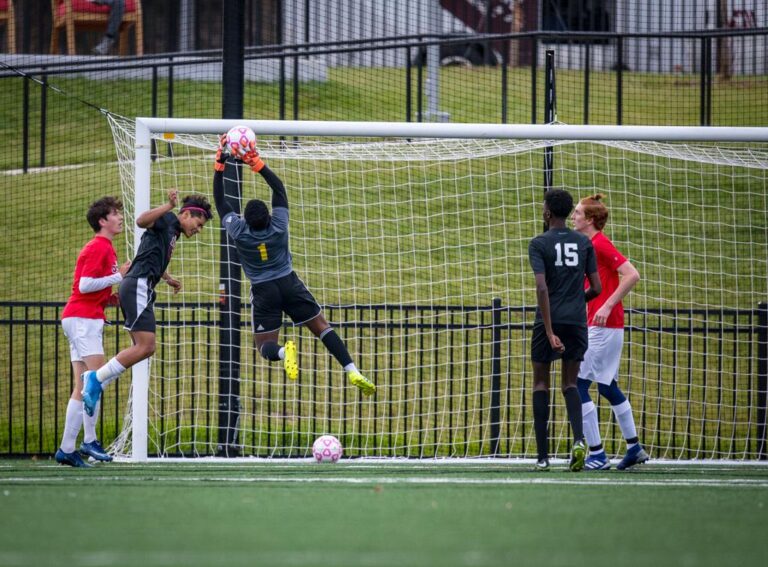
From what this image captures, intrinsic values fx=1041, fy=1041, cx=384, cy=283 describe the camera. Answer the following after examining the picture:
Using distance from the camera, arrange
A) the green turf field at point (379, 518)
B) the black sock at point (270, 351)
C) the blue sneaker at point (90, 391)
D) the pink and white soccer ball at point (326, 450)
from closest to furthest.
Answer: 1. the green turf field at point (379, 518)
2. the blue sneaker at point (90, 391)
3. the black sock at point (270, 351)
4. the pink and white soccer ball at point (326, 450)

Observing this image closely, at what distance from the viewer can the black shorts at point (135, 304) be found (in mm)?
7992

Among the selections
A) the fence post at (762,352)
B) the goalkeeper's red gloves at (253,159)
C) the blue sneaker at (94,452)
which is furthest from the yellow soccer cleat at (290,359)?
the fence post at (762,352)

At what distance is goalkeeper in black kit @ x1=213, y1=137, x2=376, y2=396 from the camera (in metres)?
7.92

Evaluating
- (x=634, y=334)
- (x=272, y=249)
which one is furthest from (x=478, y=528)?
(x=634, y=334)

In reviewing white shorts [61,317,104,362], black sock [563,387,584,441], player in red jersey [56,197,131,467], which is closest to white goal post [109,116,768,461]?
player in red jersey [56,197,131,467]

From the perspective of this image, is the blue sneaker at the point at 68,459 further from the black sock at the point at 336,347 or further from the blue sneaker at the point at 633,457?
the blue sneaker at the point at 633,457

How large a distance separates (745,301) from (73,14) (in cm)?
1369

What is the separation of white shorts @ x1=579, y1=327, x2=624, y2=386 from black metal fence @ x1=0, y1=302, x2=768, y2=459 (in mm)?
1657

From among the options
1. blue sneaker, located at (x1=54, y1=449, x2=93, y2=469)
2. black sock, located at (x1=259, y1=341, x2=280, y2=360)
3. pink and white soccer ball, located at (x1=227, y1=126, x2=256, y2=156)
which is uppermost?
pink and white soccer ball, located at (x1=227, y1=126, x2=256, y2=156)

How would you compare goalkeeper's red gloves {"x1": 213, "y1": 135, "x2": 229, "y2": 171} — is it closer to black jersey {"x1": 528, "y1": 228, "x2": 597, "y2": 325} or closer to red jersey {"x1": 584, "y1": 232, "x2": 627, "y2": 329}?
black jersey {"x1": 528, "y1": 228, "x2": 597, "y2": 325}

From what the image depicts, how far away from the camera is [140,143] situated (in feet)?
28.7

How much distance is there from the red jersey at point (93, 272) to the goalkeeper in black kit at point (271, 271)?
982 millimetres

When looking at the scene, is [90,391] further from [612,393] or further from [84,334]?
[612,393]

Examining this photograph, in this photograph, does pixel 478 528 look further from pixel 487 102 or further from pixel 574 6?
pixel 574 6
